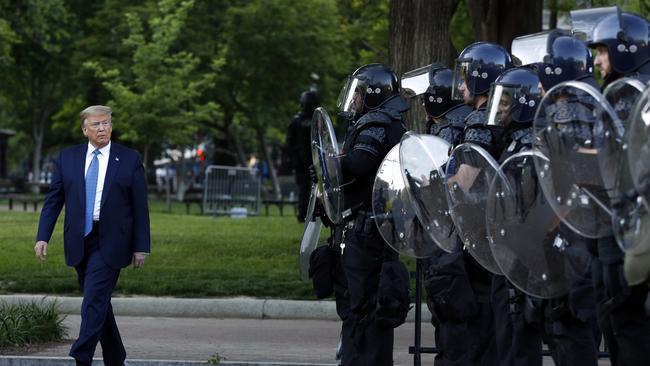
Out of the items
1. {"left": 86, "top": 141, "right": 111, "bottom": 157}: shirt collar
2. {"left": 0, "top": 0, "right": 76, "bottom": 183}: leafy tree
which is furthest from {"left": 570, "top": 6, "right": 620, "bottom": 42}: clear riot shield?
{"left": 0, "top": 0, "right": 76, "bottom": 183}: leafy tree

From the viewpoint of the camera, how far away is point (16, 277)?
45.6ft

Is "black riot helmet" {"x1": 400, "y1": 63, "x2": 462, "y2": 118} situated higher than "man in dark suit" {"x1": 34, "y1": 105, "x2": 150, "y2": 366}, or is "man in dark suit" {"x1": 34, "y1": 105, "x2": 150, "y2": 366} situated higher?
"black riot helmet" {"x1": 400, "y1": 63, "x2": 462, "y2": 118}

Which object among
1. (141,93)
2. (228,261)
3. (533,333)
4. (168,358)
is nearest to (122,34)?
(141,93)

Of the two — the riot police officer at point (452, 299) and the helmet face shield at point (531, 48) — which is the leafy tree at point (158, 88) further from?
the helmet face shield at point (531, 48)

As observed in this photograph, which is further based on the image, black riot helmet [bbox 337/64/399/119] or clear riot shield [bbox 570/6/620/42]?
black riot helmet [bbox 337/64/399/119]

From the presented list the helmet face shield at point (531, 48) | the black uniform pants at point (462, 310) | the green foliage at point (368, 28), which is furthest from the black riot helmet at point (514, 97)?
the green foliage at point (368, 28)

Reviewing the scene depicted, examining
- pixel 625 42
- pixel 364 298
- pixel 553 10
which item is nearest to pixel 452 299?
pixel 364 298

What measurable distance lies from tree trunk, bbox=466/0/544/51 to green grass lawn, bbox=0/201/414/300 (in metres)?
3.35

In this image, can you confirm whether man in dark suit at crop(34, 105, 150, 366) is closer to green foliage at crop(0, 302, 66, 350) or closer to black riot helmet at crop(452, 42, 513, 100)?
green foliage at crop(0, 302, 66, 350)

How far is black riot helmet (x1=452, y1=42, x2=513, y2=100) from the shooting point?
7.41 metres

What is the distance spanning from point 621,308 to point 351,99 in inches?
114

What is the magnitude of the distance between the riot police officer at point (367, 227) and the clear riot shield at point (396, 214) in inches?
10.5

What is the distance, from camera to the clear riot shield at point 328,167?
26.6 ft

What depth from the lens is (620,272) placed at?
5.85m
